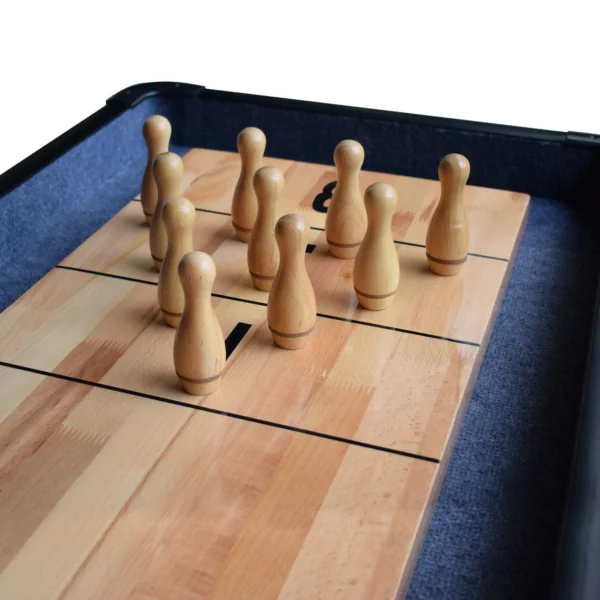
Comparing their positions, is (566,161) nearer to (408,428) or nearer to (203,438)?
(408,428)

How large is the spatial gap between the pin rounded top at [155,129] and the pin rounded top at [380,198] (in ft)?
2.20

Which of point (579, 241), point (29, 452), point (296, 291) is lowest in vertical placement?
point (579, 241)

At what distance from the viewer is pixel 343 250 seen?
2219mm

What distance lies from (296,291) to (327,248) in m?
0.45

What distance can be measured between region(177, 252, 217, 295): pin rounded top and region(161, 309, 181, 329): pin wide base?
0.26 m

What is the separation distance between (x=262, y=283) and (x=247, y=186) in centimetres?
31

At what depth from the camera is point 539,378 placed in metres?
2.00

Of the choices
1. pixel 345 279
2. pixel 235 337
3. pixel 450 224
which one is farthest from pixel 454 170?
pixel 235 337

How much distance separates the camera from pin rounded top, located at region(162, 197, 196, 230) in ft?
6.18

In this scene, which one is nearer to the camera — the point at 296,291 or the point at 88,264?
the point at 296,291

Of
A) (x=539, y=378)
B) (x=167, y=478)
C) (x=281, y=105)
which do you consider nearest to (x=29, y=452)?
(x=167, y=478)

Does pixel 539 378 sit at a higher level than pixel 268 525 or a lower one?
lower

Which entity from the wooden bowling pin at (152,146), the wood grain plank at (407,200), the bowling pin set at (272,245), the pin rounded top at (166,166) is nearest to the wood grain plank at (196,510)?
the bowling pin set at (272,245)

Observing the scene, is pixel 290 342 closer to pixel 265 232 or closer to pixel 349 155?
pixel 265 232
